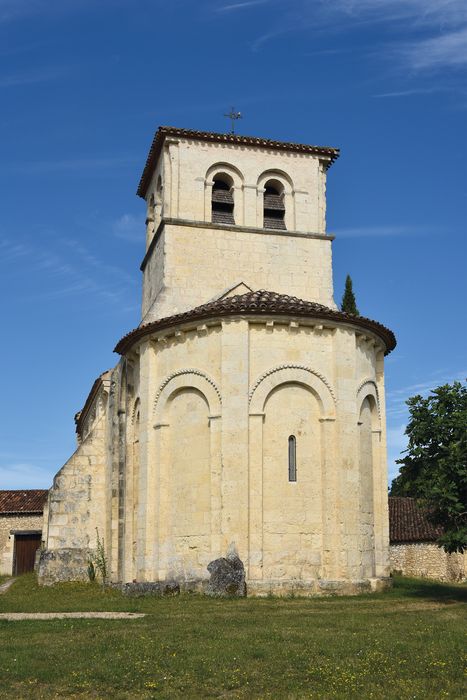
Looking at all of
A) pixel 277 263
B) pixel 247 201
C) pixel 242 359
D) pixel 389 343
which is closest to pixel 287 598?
pixel 242 359

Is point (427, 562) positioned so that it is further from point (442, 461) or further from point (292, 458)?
point (442, 461)

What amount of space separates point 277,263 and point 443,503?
972cm

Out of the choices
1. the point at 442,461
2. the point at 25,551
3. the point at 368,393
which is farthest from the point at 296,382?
the point at 25,551

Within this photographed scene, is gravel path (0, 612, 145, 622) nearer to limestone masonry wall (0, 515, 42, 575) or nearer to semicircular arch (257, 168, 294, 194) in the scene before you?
semicircular arch (257, 168, 294, 194)

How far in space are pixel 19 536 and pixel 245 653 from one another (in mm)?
29635

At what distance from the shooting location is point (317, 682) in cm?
852

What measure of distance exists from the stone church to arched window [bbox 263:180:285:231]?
0.80 metres

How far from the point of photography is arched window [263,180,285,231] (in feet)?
77.3

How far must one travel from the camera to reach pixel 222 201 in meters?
23.3

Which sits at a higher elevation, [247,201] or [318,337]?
[247,201]

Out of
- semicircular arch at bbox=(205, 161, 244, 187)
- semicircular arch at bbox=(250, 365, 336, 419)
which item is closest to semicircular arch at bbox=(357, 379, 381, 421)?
semicircular arch at bbox=(250, 365, 336, 419)

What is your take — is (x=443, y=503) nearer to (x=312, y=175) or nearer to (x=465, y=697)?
(x=465, y=697)

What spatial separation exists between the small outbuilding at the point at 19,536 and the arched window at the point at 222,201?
784 inches

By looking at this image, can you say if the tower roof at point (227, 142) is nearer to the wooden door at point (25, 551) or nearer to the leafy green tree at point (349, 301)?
the leafy green tree at point (349, 301)
